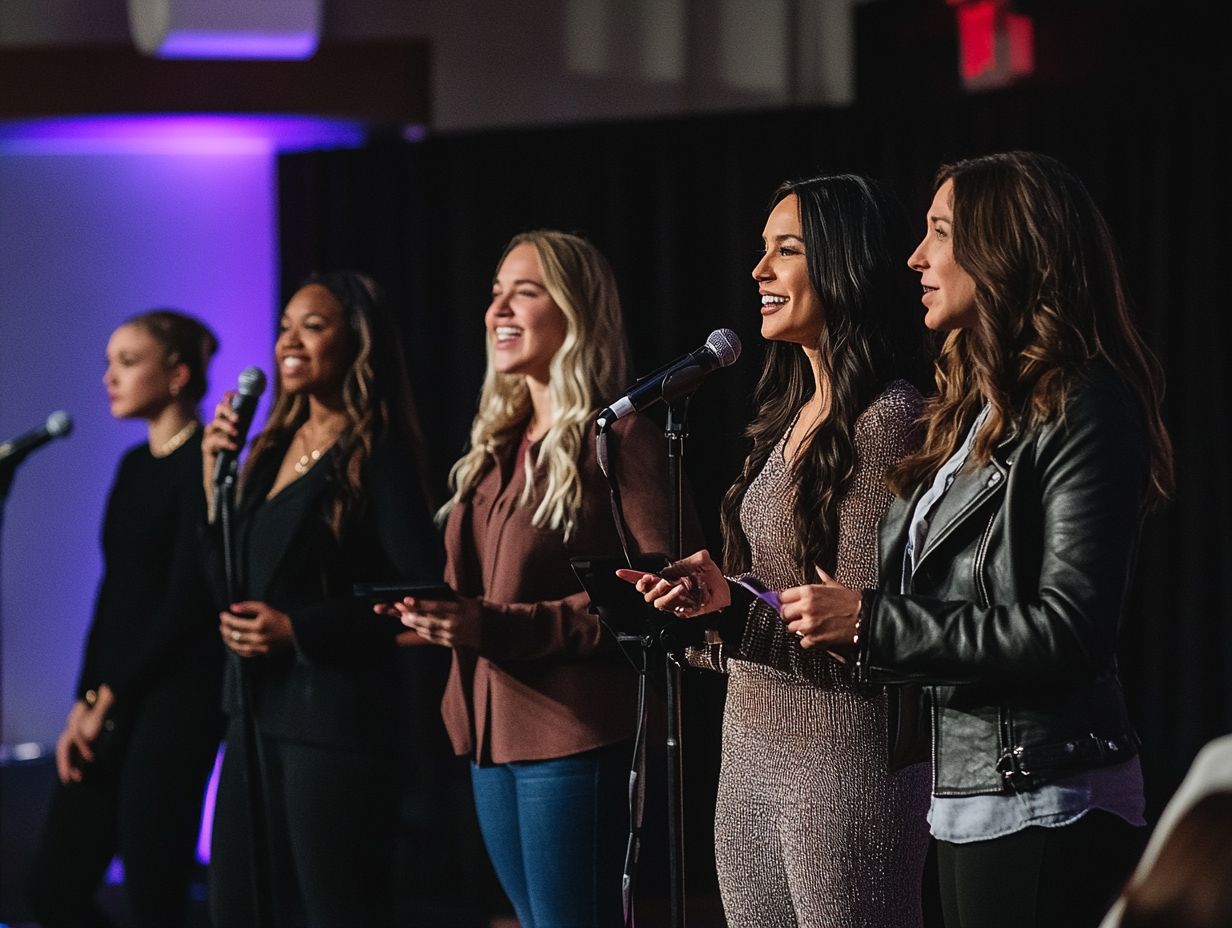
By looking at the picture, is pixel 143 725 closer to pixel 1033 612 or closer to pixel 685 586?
pixel 685 586

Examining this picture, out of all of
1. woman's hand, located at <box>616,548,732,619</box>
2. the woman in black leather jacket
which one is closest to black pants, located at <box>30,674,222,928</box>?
woman's hand, located at <box>616,548,732,619</box>

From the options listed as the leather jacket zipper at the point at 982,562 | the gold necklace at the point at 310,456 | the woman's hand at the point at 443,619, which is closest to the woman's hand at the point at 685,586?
the leather jacket zipper at the point at 982,562

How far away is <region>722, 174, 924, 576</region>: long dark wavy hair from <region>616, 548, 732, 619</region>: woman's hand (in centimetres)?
19

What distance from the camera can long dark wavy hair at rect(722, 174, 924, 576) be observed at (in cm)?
228

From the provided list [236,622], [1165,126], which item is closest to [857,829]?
[236,622]

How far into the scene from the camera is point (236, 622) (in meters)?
3.04

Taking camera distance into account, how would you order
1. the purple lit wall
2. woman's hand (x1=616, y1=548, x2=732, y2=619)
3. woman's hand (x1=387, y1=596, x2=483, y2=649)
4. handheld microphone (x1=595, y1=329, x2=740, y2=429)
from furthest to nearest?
1. the purple lit wall
2. woman's hand (x1=387, y1=596, x2=483, y2=649)
3. handheld microphone (x1=595, y1=329, x2=740, y2=429)
4. woman's hand (x1=616, y1=548, x2=732, y2=619)

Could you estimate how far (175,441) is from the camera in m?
3.79

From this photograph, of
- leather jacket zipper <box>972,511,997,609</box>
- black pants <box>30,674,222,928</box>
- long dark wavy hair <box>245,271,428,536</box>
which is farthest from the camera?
black pants <box>30,674,222,928</box>

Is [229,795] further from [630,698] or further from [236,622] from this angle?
[630,698]

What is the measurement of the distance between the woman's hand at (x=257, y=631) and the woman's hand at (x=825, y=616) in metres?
1.37

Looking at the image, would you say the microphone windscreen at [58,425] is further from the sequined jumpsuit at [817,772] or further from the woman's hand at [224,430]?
the sequined jumpsuit at [817,772]

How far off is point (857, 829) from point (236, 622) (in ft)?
4.59

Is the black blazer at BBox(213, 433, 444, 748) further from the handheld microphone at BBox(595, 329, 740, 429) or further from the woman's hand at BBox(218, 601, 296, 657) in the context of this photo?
the handheld microphone at BBox(595, 329, 740, 429)
